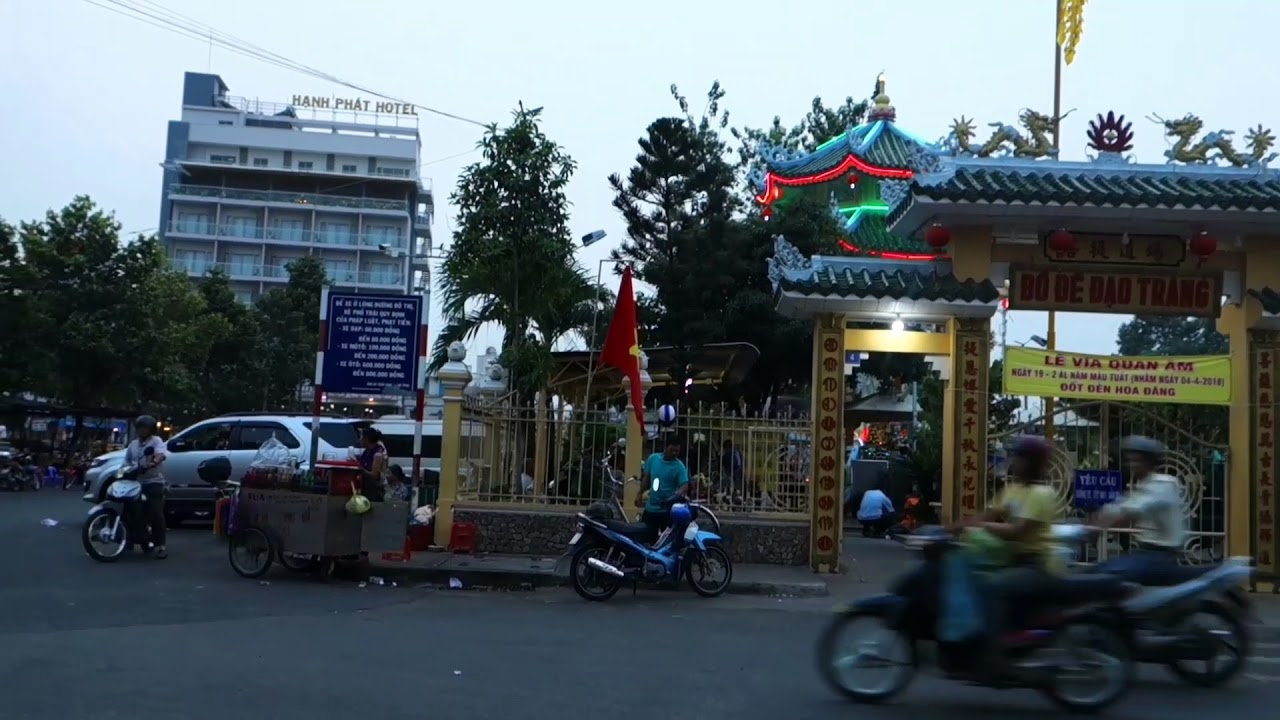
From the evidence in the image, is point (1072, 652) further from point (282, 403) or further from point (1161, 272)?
point (282, 403)

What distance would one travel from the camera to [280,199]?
65.8 meters

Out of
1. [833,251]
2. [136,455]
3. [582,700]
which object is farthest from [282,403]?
[582,700]

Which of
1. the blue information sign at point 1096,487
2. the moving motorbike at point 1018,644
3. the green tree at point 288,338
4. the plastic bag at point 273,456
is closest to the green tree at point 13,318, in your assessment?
the green tree at point 288,338

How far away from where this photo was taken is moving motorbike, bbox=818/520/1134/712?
264 inches

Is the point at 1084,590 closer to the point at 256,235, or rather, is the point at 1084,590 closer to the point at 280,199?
the point at 256,235

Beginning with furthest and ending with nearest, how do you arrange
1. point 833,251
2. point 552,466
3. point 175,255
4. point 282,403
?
point 175,255 < point 282,403 < point 833,251 < point 552,466

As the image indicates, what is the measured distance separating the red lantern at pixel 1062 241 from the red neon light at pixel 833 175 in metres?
12.2

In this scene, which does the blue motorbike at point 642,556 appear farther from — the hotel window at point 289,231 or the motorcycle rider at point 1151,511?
the hotel window at point 289,231

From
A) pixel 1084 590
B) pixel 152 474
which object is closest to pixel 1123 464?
pixel 1084 590

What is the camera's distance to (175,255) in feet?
213

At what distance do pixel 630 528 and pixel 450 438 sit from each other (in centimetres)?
312

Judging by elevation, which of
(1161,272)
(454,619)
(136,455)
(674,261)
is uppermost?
(674,261)

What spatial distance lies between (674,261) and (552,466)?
12.7 meters

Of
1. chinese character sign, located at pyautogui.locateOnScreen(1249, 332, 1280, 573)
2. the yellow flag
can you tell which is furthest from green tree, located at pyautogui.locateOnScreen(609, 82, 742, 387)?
chinese character sign, located at pyautogui.locateOnScreen(1249, 332, 1280, 573)
